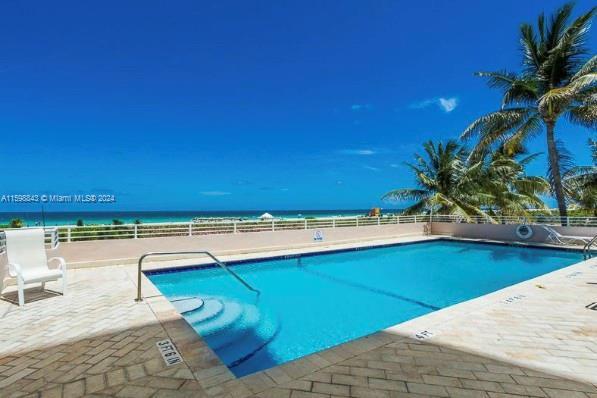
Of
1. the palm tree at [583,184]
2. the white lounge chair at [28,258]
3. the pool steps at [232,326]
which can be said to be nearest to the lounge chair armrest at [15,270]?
the white lounge chair at [28,258]

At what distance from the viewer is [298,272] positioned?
862 cm

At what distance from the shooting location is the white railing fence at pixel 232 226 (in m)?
7.55

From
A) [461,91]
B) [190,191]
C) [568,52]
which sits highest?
[461,91]

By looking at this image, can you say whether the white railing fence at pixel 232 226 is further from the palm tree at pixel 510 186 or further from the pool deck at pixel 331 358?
the pool deck at pixel 331 358

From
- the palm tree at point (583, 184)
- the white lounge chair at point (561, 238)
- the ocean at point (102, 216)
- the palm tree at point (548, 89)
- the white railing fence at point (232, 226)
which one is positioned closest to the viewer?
the white railing fence at point (232, 226)

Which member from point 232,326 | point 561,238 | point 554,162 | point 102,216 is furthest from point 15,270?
point 102,216

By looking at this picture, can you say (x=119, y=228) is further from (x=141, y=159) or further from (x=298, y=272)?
(x=141, y=159)

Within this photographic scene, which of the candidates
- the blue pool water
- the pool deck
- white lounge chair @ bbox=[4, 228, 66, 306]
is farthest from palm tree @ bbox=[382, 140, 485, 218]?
white lounge chair @ bbox=[4, 228, 66, 306]

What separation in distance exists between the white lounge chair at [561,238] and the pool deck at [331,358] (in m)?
8.87

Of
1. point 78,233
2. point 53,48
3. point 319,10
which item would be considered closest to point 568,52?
point 319,10

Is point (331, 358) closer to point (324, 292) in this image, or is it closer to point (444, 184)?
point (324, 292)

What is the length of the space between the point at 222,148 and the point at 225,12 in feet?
93.0

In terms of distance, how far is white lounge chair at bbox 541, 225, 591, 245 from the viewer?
1103 centimetres

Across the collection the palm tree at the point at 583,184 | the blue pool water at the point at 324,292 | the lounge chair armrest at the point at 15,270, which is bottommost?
the blue pool water at the point at 324,292
